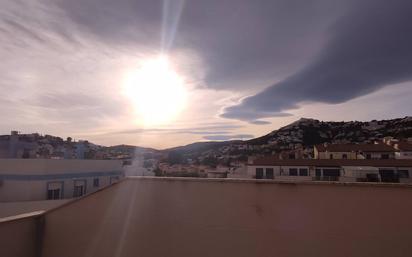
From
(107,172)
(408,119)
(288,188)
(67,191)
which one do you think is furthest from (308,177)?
(408,119)

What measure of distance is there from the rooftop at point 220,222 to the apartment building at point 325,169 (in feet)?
81.7

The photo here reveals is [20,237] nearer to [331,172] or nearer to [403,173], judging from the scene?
[331,172]

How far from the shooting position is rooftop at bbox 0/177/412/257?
4.88 m

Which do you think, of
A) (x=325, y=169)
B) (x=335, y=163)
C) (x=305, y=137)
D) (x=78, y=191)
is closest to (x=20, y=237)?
(x=78, y=191)

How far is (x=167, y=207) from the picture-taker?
5.95m

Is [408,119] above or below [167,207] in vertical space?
above

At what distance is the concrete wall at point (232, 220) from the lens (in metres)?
4.87

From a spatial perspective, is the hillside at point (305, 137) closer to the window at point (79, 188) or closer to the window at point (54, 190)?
the window at point (79, 188)

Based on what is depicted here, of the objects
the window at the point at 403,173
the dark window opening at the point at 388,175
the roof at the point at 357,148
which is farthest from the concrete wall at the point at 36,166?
the roof at the point at 357,148

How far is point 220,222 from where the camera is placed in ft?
18.4

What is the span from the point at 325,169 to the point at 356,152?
10153 mm

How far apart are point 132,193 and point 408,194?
191 inches

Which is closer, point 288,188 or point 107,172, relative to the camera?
point 288,188

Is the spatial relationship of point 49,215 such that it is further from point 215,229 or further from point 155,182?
point 215,229
